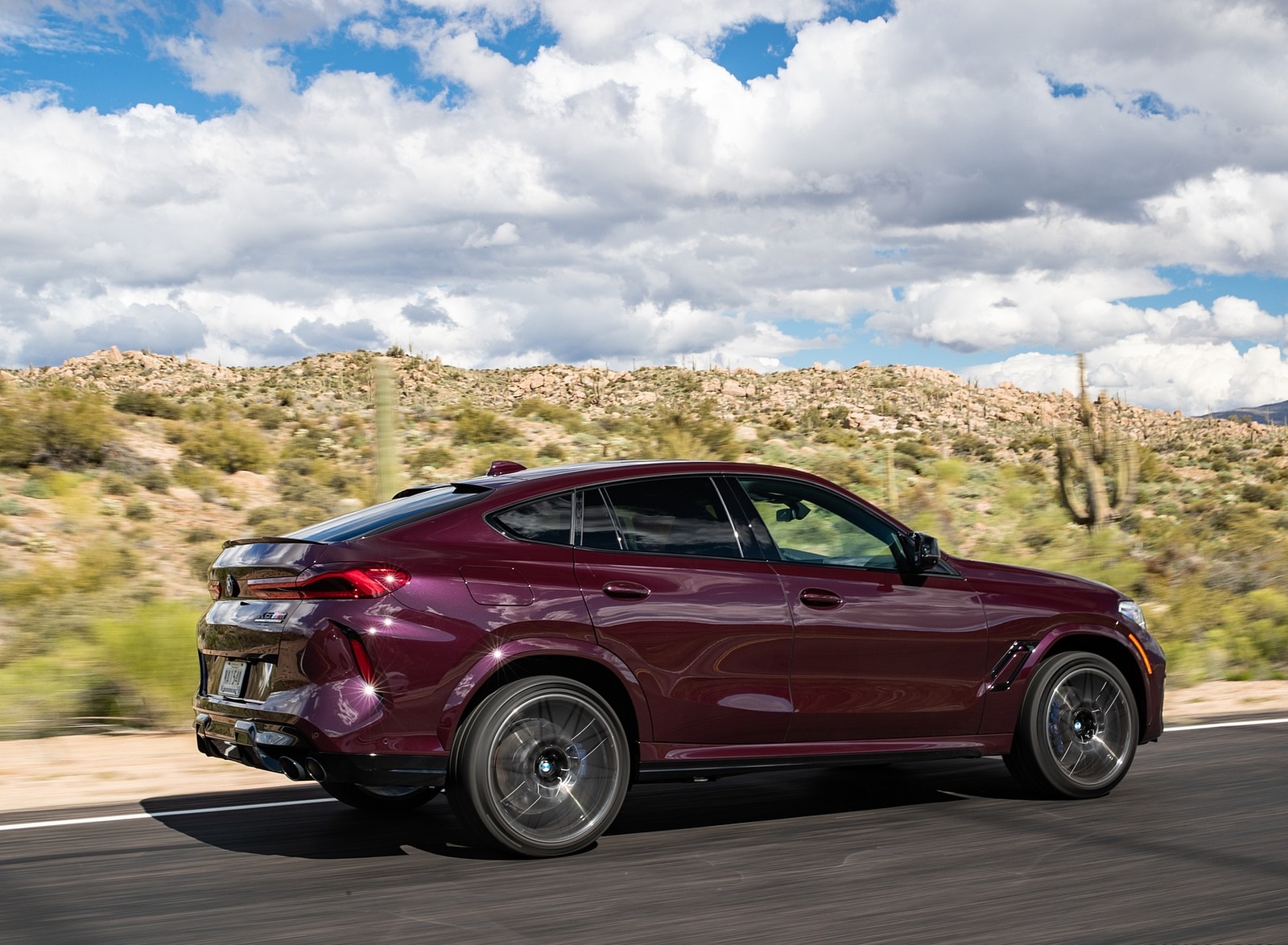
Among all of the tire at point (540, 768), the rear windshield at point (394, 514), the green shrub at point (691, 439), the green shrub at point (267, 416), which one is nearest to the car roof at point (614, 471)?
the rear windshield at point (394, 514)

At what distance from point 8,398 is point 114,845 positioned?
21979mm

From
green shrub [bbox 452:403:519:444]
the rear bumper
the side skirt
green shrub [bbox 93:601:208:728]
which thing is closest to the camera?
the rear bumper

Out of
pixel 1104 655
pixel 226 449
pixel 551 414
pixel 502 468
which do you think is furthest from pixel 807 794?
pixel 551 414

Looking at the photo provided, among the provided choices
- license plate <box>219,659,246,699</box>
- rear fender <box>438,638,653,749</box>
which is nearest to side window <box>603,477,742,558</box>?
rear fender <box>438,638,653,749</box>

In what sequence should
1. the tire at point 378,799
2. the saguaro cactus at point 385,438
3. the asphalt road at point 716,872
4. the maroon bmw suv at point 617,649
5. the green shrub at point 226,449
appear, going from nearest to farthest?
the asphalt road at point 716,872, the maroon bmw suv at point 617,649, the tire at point 378,799, the saguaro cactus at point 385,438, the green shrub at point 226,449

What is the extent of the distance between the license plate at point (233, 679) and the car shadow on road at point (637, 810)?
0.81m

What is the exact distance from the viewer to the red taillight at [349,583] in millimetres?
5806

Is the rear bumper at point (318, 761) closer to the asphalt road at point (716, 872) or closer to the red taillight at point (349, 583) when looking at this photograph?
the asphalt road at point (716, 872)

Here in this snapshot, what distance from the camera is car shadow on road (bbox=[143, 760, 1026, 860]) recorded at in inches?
261

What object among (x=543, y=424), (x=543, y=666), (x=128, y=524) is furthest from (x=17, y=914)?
(x=543, y=424)

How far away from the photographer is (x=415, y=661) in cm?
579

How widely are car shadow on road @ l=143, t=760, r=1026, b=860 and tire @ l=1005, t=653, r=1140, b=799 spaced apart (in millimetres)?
285

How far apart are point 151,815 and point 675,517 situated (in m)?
3.35

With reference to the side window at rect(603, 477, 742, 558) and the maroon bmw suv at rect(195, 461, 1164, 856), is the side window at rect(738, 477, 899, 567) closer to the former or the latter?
the maroon bmw suv at rect(195, 461, 1164, 856)
